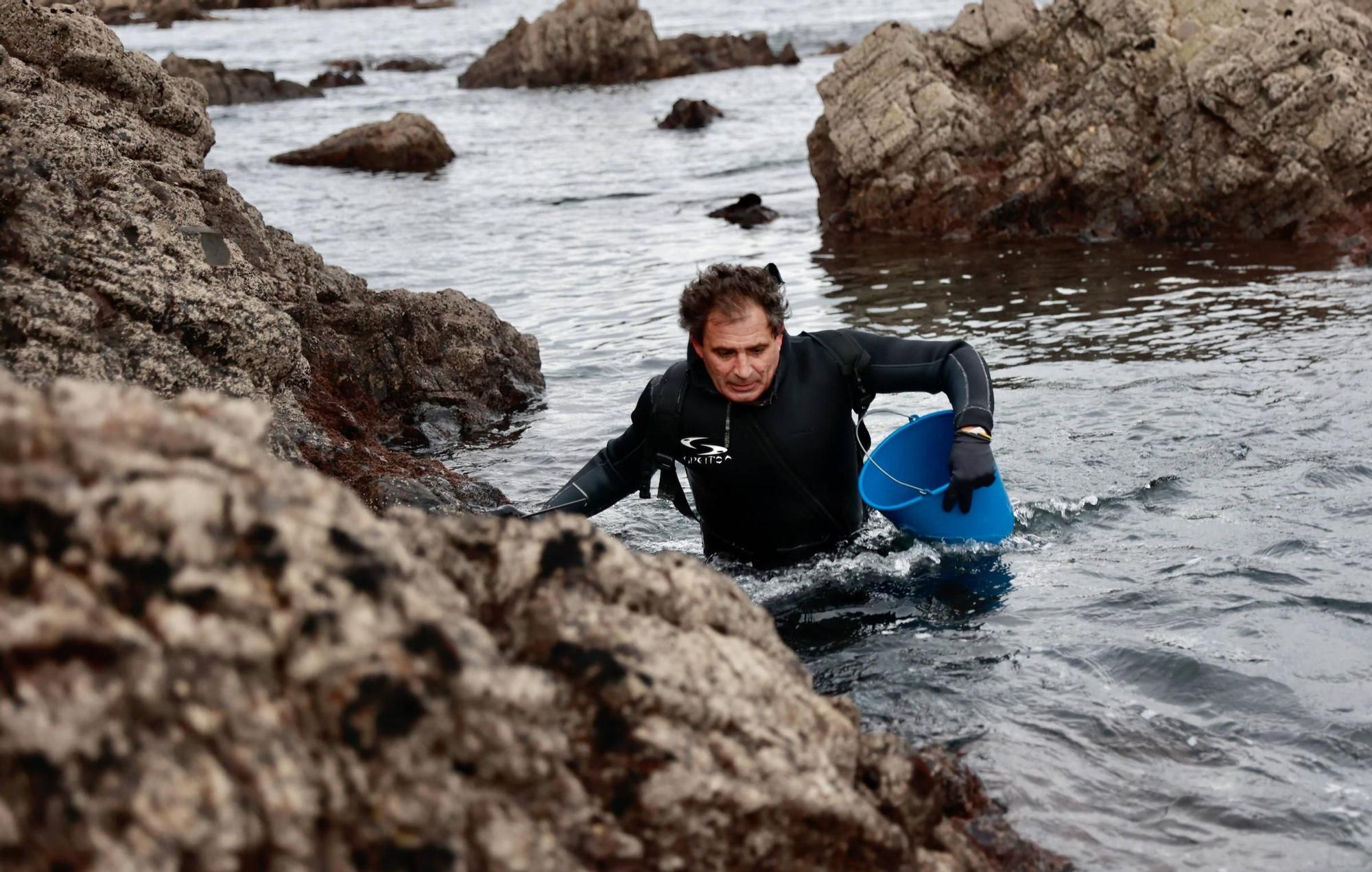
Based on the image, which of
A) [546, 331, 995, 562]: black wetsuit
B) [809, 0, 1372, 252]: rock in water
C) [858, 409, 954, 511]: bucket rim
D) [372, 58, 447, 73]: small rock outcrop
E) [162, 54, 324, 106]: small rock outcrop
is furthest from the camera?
[372, 58, 447, 73]: small rock outcrop

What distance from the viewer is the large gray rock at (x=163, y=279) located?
5.25 m

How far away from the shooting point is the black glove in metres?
5.25

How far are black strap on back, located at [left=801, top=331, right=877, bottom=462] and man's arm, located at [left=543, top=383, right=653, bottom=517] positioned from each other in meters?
0.86

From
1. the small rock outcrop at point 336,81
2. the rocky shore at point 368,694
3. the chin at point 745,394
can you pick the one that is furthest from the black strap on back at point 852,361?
the small rock outcrop at point 336,81

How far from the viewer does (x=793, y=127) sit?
81.6 feet

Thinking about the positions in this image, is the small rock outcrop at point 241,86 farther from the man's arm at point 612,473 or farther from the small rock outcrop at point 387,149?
the man's arm at point 612,473

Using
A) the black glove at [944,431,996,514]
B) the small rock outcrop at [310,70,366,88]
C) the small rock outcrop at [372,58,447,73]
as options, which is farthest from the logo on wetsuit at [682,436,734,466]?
the small rock outcrop at [372,58,447,73]

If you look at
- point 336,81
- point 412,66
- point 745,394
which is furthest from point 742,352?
point 412,66

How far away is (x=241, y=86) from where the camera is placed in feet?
113

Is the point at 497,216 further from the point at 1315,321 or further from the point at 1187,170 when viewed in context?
the point at 1315,321

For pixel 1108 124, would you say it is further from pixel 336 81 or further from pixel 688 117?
pixel 336 81

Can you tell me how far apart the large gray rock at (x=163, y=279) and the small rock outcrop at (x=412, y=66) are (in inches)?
1420

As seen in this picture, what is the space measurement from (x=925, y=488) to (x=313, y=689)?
182 inches

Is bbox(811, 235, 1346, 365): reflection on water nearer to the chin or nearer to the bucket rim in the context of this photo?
the bucket rim
